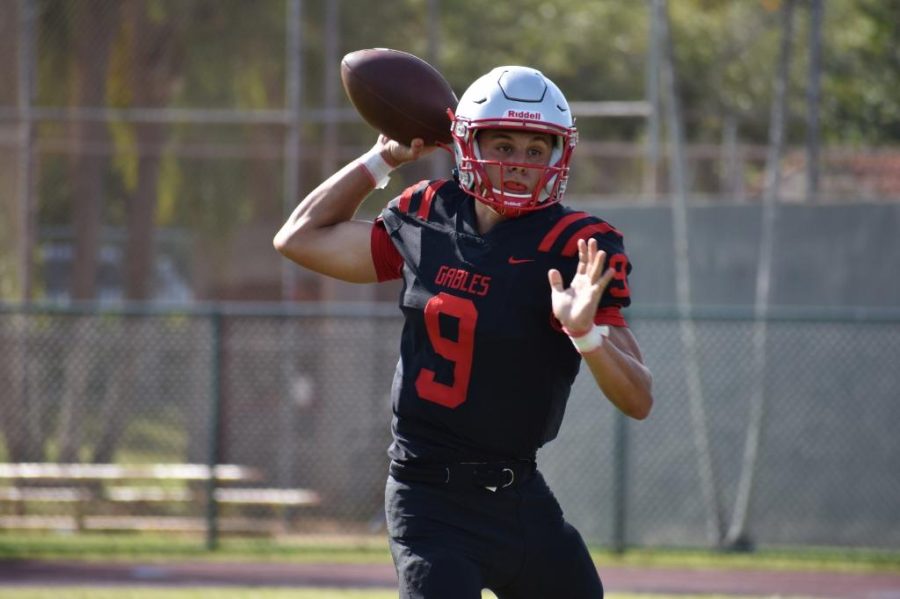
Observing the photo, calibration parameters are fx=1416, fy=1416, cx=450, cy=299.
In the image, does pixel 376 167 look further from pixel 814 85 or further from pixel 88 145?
pixel 88 145

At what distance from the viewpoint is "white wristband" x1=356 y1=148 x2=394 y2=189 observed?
4.43m

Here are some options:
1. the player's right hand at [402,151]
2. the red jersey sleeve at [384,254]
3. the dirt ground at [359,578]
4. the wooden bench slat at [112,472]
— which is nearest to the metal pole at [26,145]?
the wooden bench slat at [112,472]

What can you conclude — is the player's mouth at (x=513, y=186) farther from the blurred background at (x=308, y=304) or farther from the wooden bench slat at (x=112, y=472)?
the wooden bench slat at (x=112, y=472)

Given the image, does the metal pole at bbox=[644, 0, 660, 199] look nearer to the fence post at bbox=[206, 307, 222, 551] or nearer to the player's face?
the fence post at bbox=[206, 307, 222, 551]

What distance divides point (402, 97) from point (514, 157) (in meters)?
0.68

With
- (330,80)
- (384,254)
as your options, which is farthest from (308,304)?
(384,254)

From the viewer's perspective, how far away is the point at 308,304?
1273 cm

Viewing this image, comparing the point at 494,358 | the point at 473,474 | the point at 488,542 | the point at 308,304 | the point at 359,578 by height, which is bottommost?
the point at 359,578

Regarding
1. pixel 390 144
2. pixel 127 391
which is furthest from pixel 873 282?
pixel 390 144

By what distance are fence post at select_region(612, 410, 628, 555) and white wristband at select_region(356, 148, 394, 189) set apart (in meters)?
6.55

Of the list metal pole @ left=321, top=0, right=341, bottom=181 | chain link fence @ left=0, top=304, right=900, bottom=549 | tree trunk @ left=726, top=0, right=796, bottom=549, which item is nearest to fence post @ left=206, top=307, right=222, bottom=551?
chain link fence @ left=0, top=304, right=900, bottom=549

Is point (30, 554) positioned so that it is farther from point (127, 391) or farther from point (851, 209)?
point (851, 209)

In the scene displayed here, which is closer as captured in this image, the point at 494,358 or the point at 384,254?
the point at 494,358

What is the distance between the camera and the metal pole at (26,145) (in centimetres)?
1163
